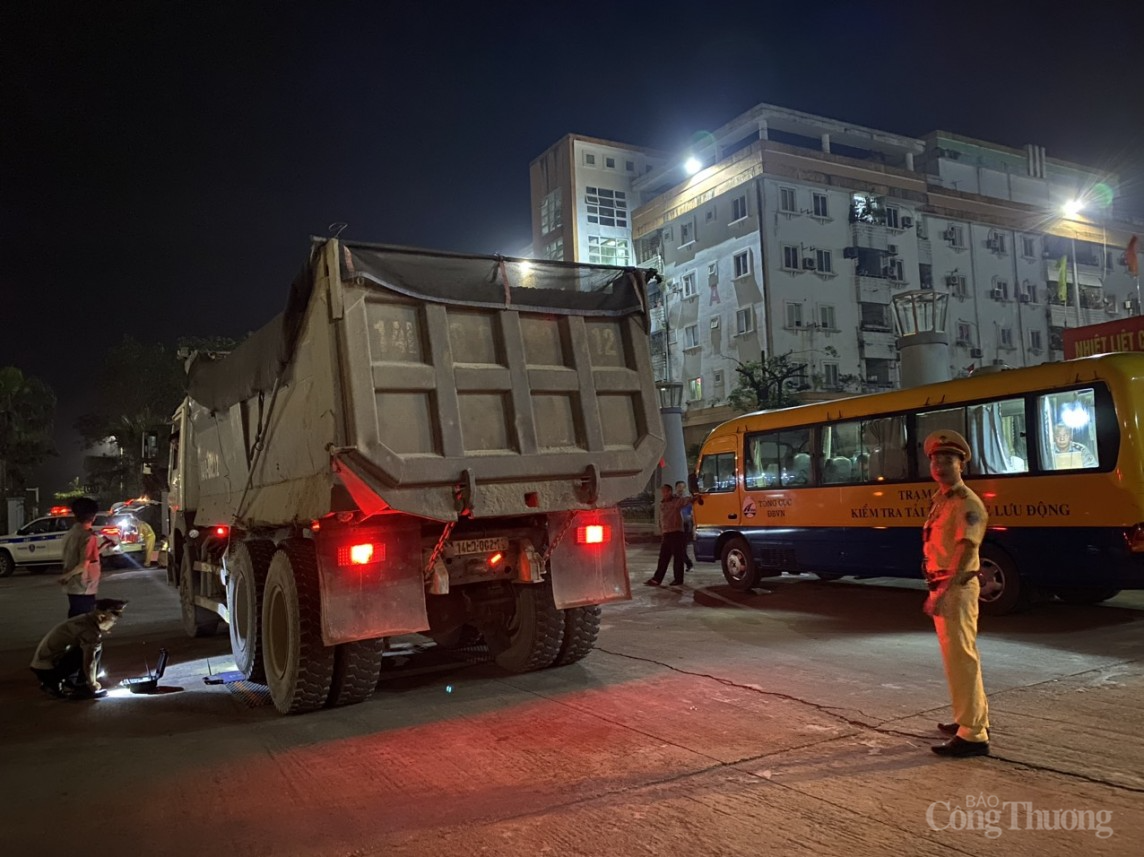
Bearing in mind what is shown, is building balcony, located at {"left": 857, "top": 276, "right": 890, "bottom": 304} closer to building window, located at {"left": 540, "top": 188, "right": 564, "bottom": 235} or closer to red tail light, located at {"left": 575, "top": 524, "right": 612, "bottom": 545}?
building window, located at {"left": 540, "top": 188, "right": 564, "bottom": 235}

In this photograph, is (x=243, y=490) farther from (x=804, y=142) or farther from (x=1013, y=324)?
(x=1013, y=324)

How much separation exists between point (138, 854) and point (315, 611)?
2.41 meters

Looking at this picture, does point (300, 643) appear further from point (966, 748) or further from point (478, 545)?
point (966, 748)

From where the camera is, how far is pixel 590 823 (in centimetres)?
395

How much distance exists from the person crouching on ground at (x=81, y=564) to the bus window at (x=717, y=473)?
8.95 m

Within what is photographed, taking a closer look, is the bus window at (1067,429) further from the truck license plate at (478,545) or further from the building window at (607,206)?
the building window at (607,206)

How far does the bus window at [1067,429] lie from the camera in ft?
28.0

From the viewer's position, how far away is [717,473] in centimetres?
1359

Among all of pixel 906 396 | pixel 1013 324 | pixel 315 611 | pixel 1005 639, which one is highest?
pixel 1013 324

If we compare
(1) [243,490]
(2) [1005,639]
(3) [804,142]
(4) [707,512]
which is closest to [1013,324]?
(3) [804,142]

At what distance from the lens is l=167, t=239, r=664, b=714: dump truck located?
562 cm

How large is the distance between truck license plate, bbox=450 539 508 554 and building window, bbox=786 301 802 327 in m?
34.5

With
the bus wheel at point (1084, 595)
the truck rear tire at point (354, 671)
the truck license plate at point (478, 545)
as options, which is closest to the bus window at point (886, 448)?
the bus wheel at point (1084, 595)

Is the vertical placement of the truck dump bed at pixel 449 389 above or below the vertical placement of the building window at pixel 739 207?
below
